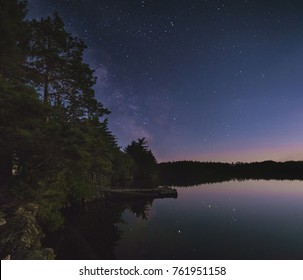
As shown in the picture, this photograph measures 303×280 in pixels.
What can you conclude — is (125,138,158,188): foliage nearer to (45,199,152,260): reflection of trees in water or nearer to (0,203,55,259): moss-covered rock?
(45,199,152,260): reflection of trees in water

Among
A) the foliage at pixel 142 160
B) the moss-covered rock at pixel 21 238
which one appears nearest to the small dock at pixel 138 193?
the moss-covered rock at pixel 21 238

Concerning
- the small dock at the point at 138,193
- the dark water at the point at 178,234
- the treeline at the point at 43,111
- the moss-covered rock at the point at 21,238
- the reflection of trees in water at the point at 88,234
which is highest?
the treeline at the point at 43,111

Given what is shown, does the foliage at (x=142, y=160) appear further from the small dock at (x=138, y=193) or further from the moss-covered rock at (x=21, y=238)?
the moss-covered rock at (x=21, y=238)

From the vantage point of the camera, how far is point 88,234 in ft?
58.3

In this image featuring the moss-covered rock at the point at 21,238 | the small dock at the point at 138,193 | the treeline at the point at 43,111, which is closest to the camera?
the moss-covered rock at the point at 21,238

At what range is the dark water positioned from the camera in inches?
567

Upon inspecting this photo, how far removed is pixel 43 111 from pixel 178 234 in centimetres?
1352

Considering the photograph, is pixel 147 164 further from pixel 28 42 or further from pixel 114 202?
pixel 28 42

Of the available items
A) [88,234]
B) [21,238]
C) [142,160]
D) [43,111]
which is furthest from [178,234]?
[142,160]

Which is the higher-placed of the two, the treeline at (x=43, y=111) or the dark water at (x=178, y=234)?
the treeline at (x=43, y=111)

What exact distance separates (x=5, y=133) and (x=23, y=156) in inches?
116

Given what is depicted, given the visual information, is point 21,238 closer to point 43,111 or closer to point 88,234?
point 43,111

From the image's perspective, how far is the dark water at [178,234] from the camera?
Answer: 47.3 ft
